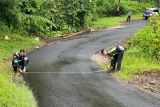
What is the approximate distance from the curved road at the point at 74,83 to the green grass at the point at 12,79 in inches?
26.6

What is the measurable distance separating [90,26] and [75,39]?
27.4 ft

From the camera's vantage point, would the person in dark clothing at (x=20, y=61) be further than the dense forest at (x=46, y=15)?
No

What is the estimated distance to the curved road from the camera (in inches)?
655

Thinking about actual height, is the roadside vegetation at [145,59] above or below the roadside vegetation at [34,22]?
below

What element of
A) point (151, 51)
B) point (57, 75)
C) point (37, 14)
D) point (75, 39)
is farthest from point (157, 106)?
point (37, 14)

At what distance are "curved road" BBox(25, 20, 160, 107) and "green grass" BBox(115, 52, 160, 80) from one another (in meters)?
1.05

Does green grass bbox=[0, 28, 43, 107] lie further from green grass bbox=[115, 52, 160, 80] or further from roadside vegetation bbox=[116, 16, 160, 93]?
roadside vegetation bbox=[116, 16, 160, 93]

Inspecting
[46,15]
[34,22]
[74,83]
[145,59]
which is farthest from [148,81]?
[46,15]

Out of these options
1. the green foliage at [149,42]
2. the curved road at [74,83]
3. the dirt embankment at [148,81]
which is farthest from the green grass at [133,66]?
the curved road at [74,83]

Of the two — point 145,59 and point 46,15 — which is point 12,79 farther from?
point 46,15

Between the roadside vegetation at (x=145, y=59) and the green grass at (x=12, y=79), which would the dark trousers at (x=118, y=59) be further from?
the green grass at (x=12, y=79)

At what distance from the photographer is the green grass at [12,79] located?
14242mm

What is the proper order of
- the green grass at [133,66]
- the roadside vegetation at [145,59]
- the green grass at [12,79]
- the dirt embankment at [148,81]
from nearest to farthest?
the green grass at [12,79] < the dirt embankment at [148,81] < the roadside vegetation at [145,59] < the green grass at [133,66]

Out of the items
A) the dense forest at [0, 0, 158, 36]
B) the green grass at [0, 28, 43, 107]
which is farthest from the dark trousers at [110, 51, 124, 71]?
the dense forest at [0, 0, 158, 36]
